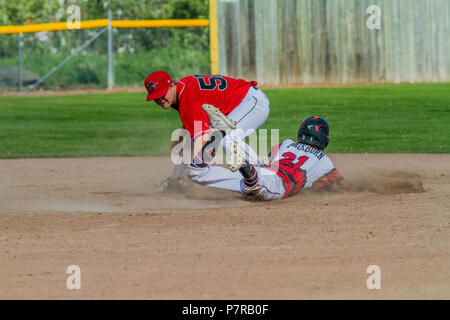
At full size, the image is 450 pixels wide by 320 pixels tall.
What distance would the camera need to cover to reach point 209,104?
24.1ft

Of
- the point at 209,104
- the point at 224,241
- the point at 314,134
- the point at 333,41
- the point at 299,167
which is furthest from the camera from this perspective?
the point at 333,41

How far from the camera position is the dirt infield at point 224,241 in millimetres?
4559

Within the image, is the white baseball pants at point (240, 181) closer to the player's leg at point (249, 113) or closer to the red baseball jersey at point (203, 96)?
the player's leg at point (249, 113)

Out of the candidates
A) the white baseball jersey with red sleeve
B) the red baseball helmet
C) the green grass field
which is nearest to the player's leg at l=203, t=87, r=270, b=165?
the white baseball jersey with red sleeve

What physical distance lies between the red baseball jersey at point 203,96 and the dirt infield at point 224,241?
82cm

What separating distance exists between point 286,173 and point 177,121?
8.67 m

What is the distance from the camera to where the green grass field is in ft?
41.0

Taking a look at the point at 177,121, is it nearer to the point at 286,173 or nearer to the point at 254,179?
the point at 286,173

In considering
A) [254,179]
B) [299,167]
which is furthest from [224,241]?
[299,167]

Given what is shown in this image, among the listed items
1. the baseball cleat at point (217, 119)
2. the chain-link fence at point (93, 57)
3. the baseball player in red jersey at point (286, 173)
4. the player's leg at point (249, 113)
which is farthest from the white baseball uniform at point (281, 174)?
the chain-link fence at point (93, 57)

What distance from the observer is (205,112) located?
7070 mm

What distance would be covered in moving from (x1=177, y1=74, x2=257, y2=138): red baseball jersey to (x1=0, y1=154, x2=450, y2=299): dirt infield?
2.68 feet

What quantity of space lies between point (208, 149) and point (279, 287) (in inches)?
119
